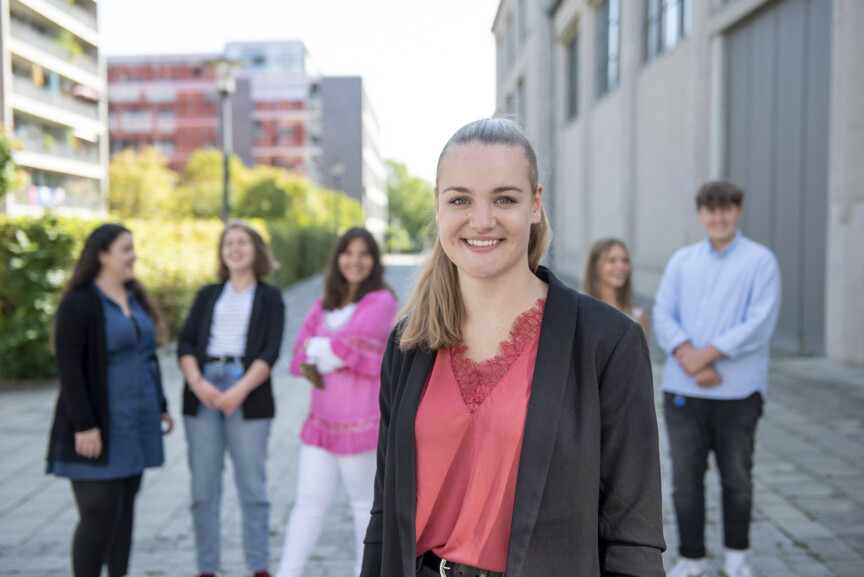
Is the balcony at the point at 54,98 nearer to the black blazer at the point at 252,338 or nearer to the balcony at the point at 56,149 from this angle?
the balcony at the point at 56,149

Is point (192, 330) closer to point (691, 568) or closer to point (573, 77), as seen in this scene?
point (691, 568)

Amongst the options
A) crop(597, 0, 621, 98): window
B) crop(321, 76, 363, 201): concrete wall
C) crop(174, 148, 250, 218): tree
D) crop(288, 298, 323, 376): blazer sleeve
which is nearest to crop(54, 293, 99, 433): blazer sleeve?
crop(288, 298, 323, 376): blazer sleeve

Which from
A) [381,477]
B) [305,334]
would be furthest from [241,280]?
[381,477]

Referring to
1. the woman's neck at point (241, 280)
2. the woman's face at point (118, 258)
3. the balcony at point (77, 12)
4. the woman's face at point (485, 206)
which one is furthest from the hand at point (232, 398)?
the balcony at point (77, 12)

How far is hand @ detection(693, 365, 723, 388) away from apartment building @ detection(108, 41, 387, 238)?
8075cm

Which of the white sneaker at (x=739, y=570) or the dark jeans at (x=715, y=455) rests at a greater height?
the dark jeans at (x=715, y=455)

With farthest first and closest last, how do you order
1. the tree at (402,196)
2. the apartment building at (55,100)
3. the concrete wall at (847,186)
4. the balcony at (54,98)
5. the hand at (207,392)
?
the tree at (402,196)
the balcony at (54,98)
the apartment building at (55,100)
the concrete wall at (847,186)
the hand at (207,392)

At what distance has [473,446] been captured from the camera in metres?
1.85

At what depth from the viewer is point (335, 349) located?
397 cm

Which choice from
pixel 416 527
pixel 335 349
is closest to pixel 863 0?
pixel 335 349

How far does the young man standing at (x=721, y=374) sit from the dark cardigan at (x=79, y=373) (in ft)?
9.57

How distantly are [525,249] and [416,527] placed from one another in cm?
75

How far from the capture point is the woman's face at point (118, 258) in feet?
12.9

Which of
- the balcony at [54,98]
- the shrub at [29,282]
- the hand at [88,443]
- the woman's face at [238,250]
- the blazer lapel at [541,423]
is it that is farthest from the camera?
the balcony at [54,98]
